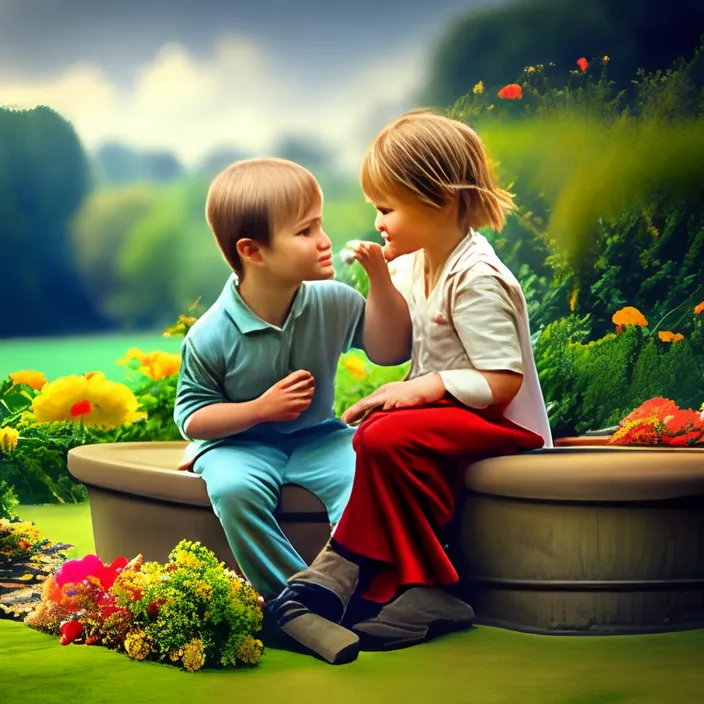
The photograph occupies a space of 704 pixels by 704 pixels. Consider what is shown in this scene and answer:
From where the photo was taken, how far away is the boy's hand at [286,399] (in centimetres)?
274

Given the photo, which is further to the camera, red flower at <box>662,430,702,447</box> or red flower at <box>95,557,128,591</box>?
red flower at <box>662,430,702,447</box>

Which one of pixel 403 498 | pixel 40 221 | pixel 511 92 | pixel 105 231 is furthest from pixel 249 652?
pixel 40 221

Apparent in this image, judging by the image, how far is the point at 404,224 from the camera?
2.79 m

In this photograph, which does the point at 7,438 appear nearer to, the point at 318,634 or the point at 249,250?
the point at 249,250

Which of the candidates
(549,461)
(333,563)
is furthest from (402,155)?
(333,563)

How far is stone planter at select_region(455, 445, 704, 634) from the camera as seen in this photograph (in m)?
2.59

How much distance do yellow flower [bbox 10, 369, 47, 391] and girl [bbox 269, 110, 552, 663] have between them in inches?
117

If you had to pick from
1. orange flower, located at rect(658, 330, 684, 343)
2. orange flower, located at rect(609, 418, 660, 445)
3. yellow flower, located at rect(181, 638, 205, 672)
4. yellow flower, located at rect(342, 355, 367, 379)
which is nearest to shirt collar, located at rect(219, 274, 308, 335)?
yellow flower, located at rect(181, 638, 205, 672)

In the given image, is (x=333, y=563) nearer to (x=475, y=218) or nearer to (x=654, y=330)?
(x=475, y=218)

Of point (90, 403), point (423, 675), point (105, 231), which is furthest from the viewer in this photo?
point (105, 231)

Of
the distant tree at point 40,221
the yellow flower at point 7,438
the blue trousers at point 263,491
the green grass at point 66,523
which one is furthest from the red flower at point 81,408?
the blue trousers at point 263,491

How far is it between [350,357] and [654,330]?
131 cm

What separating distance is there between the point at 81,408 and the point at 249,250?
2372mm

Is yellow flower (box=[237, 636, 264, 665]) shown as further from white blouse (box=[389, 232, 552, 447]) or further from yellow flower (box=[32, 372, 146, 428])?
yellow flower (box=[32, 372, 146, 428])
